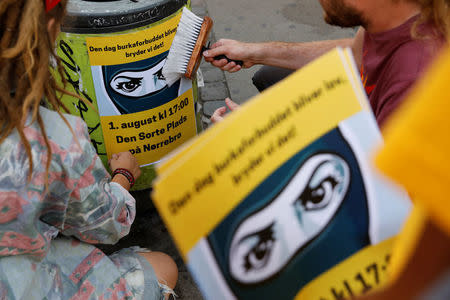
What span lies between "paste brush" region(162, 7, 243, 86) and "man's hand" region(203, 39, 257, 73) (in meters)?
0.05

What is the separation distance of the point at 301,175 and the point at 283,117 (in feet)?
0.38

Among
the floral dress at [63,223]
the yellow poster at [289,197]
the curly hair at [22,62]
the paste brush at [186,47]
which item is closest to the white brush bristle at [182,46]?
the paste brush at [186,47]

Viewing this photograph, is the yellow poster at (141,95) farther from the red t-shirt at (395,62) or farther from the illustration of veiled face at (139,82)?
the red t-shirt at (395,62)

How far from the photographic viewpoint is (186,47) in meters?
1.92

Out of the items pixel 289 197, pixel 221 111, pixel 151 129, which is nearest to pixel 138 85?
pixel 151 129

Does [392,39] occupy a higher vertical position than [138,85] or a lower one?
higher

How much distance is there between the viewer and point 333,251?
87 cm

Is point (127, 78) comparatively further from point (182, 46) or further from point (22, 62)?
point (22, 62)

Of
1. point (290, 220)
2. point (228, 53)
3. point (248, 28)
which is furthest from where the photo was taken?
point (248, 28)

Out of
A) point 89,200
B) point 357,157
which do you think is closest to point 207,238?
point 357,157

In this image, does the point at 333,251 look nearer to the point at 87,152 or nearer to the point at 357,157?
the point at 357,157

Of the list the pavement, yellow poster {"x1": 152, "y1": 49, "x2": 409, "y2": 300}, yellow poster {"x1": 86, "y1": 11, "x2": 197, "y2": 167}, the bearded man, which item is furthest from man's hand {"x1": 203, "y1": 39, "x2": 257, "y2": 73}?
yellow poster {"x1": 152, "y1": 49, "x2": 409, "y2": 300}

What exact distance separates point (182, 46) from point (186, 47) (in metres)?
0.03

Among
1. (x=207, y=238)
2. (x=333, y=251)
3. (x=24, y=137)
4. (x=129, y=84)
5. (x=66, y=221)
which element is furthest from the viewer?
(x=129, y=84)
